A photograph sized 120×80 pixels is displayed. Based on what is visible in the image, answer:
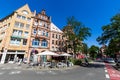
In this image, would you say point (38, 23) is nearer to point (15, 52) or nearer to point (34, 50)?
point (34, 50)

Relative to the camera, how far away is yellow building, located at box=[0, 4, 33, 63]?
97.2 ft

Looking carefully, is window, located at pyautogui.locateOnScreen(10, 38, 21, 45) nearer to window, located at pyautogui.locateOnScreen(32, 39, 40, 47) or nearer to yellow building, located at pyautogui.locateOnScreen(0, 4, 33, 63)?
yellow building, located at pyautogui.locateOnScreen(0, 4, 33, 63)

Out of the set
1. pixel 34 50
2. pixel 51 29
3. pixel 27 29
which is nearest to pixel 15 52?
pixel 34 50

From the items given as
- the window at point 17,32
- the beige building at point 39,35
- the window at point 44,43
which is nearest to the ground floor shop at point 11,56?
the beige building at point 39,35

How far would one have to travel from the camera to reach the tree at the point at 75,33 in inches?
1373

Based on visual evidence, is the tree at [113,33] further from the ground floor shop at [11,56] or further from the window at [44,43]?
the ground floor shop at [11,56]

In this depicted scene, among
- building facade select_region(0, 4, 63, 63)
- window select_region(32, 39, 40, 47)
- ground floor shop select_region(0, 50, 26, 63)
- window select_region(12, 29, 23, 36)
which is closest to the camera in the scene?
ground floor shop select_region(0, 50, 26, 63)

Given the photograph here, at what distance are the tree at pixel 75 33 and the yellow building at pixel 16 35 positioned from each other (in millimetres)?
12012

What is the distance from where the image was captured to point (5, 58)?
29.1 meters

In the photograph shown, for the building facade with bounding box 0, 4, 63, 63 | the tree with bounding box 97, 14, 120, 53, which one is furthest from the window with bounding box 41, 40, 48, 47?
the tree with bounding box 97, 14, 120, 53

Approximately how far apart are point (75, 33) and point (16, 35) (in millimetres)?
17450

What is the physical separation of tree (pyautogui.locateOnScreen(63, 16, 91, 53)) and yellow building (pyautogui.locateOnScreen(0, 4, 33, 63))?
1201 centimetres

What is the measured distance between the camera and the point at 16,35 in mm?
31047

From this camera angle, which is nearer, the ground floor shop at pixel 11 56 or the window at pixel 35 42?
the ground floor shop at pixel 11 56
